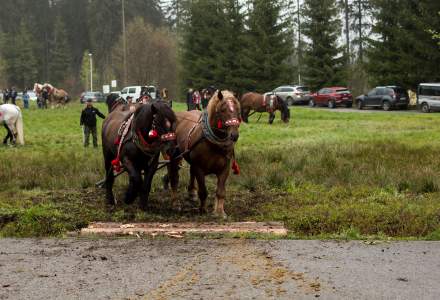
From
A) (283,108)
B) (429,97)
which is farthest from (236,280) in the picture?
(429,97)

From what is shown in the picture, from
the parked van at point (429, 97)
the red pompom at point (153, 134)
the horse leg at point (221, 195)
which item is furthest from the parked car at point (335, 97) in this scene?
the red pompom at point (153, 134)

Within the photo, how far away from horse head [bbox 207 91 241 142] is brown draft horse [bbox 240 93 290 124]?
20176mm

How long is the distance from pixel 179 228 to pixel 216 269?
2.25 meters

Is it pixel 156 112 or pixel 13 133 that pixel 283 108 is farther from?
pixel 156 112

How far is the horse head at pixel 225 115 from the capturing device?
920 centimetres

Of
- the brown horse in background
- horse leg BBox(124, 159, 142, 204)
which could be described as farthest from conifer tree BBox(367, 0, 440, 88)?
horse leg BBox(124, 159, 142, 204)

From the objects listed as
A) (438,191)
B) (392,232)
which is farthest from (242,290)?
(438,191)

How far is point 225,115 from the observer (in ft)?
31.1

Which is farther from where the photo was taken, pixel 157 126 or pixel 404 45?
pixel 404 45

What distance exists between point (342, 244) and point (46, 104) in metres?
44.2

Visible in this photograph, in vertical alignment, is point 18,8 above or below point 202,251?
above

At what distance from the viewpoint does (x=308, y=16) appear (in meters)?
52.7

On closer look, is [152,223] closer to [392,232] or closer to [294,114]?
[392,232]

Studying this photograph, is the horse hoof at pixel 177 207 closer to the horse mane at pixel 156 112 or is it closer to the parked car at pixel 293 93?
the horse mane at pixel 156 112
